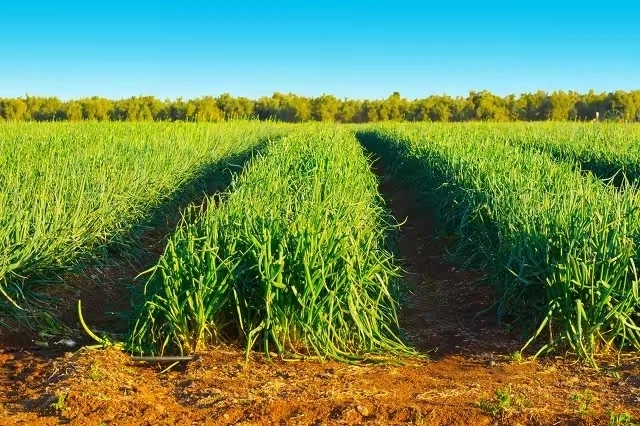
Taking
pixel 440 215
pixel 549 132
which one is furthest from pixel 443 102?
pixel 440 215

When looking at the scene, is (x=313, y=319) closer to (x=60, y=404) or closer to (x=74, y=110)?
(x=60, y=404)

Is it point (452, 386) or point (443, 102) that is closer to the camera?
point (452, 386)

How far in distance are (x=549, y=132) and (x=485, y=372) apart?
13.0 meters

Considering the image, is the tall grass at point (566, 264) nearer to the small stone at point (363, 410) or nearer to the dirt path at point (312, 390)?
the dirt path at point (312, 390)

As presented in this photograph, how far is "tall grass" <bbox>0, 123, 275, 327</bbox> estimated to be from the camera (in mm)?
4184

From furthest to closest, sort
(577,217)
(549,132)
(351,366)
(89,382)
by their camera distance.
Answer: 1. (549,132)
2. (577,217)
3. (351,366)
4. (89,382)

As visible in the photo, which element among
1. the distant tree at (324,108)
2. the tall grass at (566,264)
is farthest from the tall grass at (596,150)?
the distant tree at (324,108)

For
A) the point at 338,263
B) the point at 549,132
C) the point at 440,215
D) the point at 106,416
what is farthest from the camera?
the point at 549,132

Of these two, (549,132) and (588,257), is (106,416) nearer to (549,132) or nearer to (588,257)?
(588,257)

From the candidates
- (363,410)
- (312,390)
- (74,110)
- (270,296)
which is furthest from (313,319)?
(74,110)

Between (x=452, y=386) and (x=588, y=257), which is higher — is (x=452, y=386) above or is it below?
below

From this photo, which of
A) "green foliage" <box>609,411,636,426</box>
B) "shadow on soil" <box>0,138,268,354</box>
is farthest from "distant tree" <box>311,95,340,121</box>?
"green foliage" <box>609,411,636,426</box>

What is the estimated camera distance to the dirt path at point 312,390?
2.67 m

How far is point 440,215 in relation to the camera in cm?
725
